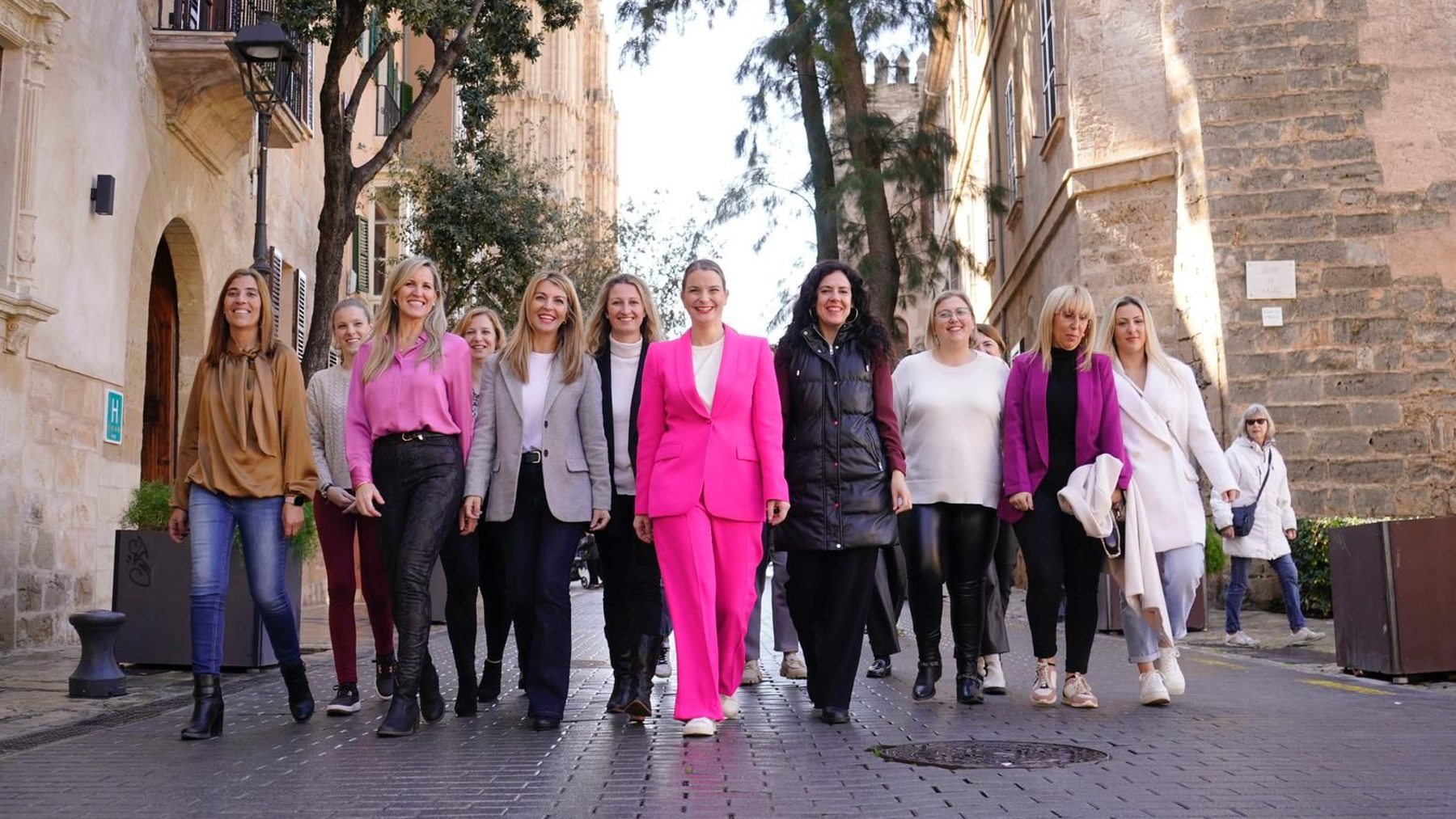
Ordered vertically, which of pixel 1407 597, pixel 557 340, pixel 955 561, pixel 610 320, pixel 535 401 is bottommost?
pixel 1407 597

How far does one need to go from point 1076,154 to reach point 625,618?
40.7ft

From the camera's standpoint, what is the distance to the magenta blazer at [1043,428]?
725cm

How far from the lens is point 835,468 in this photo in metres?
6.74

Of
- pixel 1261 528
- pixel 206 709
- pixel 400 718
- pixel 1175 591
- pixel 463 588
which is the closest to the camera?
pixel 400 718

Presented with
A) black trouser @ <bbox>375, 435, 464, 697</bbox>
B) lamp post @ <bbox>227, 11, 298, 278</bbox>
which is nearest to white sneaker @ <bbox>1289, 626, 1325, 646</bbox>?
black trouser @ <bbox>375, 435, 464, 697</bbox>

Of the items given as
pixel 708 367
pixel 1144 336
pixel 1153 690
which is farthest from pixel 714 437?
pixel 1144 336

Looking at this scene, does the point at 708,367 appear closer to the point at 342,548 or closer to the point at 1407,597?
the point at 342,548

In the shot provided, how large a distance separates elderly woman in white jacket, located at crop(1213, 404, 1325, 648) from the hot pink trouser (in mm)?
6244

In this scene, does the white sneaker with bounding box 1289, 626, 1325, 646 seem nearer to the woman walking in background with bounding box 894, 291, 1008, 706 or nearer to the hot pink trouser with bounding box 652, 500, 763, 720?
the woman walking in background with bounding box 894, 291, 1008, 706

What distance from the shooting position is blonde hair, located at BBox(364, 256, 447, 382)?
6.71 metres

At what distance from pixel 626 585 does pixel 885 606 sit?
1628 millimetres

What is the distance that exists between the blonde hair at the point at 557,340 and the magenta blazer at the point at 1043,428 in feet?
6.81

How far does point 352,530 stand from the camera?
7.46 meters

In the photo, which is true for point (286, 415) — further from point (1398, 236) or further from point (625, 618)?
point (1398, 236)
